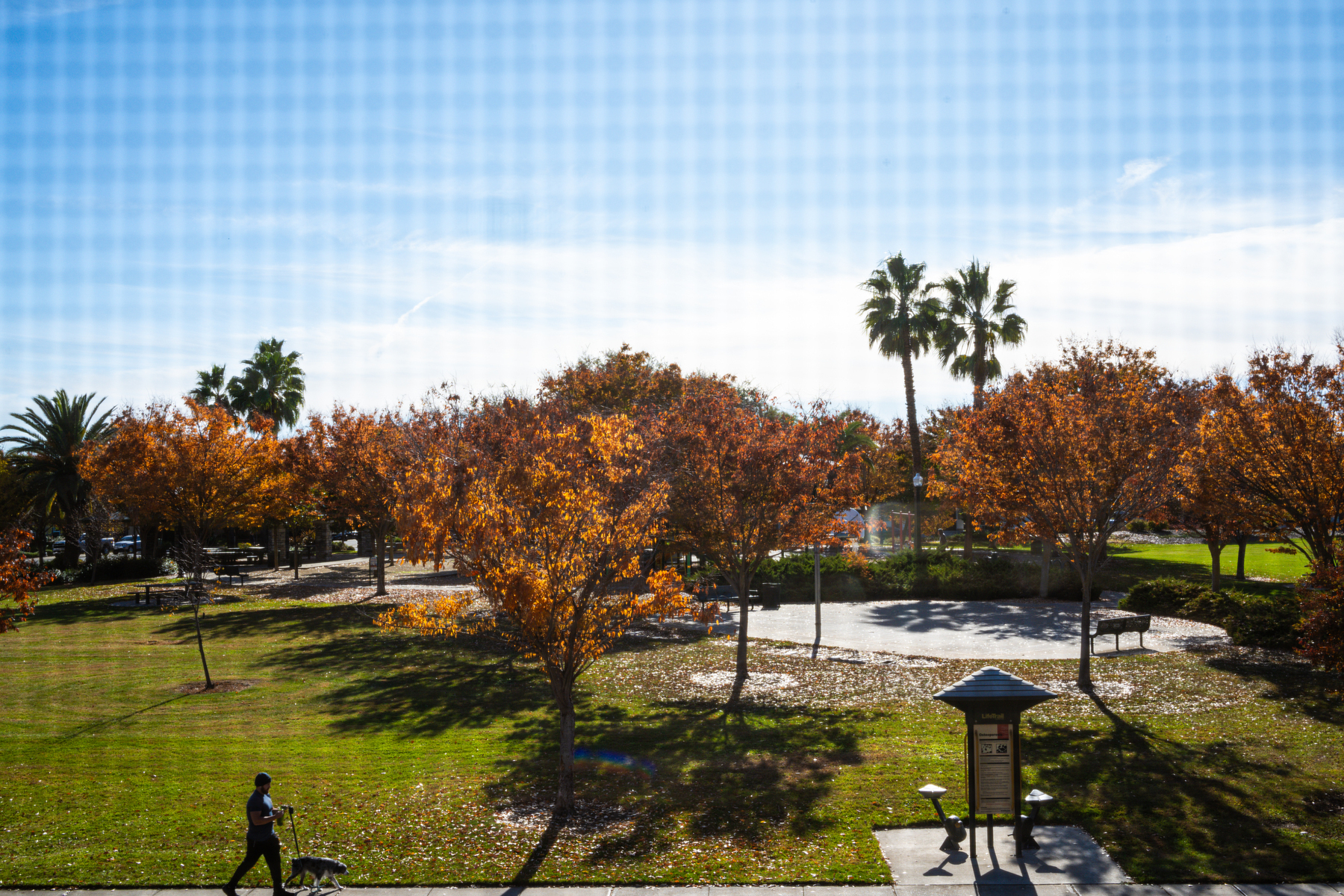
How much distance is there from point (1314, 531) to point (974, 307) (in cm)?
2422

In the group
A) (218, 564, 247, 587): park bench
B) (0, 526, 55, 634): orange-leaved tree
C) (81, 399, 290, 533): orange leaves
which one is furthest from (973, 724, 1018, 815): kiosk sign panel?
(218, 564, 247, 587): park bench

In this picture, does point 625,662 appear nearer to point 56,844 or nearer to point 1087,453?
point 1087,453

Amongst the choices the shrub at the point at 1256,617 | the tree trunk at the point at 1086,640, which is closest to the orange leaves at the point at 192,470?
the tree trunk at the point at 1086,640

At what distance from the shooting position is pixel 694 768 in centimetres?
1319

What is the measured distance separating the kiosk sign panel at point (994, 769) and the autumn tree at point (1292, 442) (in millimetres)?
10794

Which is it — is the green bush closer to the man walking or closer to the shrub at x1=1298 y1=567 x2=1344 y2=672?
the shrub at x1=1298 y1=567 x2=1344 y2=672

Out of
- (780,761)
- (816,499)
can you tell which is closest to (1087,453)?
(816,499)

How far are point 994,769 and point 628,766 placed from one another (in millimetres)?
5702

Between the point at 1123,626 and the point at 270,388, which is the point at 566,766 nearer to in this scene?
the point at 1123,626

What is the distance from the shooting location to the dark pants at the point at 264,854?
877 centimetres

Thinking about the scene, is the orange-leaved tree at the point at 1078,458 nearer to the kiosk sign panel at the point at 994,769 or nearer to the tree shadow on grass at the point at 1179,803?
the tree shadow on grass at the point at 1179,803

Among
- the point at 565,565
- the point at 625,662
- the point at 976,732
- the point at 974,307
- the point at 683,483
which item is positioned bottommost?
the point at 625,662

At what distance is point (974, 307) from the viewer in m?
40.7

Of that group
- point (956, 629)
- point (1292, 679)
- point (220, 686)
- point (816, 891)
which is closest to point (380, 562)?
point (220, 686)
